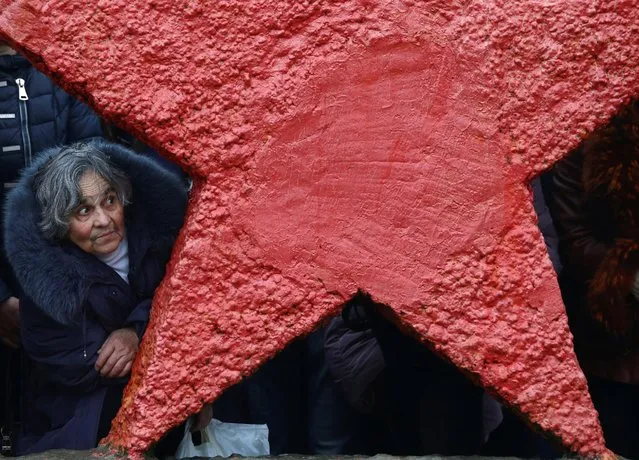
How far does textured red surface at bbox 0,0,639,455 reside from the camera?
8.20ft

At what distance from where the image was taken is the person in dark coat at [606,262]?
3160mm

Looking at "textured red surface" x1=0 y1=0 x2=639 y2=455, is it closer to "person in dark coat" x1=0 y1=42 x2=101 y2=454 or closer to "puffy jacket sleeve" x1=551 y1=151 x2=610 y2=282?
"puffy jacket sleeve" x1=551 y1=151 x2=610 y2=282

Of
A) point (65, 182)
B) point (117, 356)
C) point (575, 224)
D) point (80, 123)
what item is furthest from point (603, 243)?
point (80, 123)

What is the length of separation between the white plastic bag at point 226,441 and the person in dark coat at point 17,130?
579mm

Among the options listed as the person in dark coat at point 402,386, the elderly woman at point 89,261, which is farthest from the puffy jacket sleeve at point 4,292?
the person in dark coat at point 402,386

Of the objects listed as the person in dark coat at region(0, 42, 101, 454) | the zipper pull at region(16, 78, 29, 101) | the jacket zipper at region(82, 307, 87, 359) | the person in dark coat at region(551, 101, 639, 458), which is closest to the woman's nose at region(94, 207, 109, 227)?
the jacket zipper at region(82, 307, 87, 359)

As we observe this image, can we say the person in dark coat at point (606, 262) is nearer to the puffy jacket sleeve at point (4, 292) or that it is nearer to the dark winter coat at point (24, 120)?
the dark winter coat at point (24, 120)

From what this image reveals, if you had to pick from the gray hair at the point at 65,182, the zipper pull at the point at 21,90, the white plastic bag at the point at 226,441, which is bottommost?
the white plastic bag at the point at 226,441

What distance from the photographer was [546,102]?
259cm

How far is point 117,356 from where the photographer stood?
3066 mm

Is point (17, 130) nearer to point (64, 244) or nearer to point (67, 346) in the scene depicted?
point (64, 244)

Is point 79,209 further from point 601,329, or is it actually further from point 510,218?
point 601,329

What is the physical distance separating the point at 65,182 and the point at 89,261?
20 cm

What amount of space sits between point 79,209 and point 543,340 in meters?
1.17
